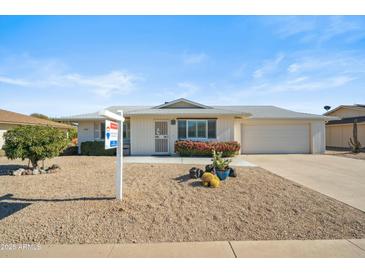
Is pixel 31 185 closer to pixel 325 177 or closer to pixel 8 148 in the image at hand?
pixel 8 148

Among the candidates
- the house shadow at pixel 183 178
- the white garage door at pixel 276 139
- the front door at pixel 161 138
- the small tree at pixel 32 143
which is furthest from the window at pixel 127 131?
the house shadow at pixel 183 178

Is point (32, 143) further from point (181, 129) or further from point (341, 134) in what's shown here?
point (341, 134)

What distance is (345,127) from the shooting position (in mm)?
21516

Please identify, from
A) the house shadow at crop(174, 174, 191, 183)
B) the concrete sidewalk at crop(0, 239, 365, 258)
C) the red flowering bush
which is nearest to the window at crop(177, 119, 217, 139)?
the red flowering bush

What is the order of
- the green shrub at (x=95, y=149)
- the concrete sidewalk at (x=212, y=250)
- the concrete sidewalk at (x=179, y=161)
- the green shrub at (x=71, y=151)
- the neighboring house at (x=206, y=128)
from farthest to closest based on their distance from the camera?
the green shrub at (x=71, y=151), the green shrub at (x=95, y=149), the neighboring house at (x=206, y=128), the concrete sidewalk at (x=179, y=161), the concrete sidewalk at (x=212, y=250)

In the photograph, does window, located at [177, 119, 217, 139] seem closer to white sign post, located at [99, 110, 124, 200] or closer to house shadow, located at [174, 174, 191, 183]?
house shadow, located at [174, 174, 191, 183]

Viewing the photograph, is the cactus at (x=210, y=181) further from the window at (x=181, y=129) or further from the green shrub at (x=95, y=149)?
the green shrub at (x=95, y=149)

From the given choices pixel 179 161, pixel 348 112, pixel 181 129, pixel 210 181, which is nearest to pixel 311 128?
pixel 181 129

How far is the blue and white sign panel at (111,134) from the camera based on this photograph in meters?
4.67

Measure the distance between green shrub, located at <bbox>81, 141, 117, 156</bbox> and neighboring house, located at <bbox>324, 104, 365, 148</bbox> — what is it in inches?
870

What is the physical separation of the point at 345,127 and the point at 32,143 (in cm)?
2630

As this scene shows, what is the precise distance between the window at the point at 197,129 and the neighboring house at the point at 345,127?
15.3m

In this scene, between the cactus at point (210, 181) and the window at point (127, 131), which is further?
the window at point (127, 131)

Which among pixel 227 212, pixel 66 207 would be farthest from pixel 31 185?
pixel 227 212
